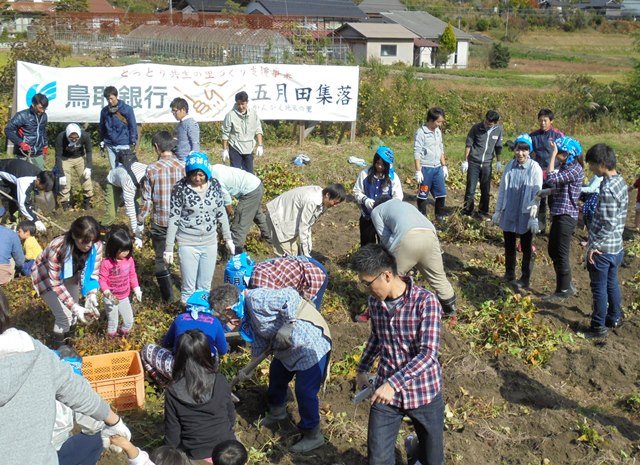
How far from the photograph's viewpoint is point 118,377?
555cm

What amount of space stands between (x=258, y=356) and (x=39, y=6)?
61.2 meters

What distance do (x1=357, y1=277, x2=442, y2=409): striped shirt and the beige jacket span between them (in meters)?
3.03

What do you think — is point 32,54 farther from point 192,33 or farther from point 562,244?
point 192,33

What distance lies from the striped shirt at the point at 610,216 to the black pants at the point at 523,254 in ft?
4.02

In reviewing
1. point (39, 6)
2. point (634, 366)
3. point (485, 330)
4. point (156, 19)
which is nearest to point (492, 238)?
point (485, 330)

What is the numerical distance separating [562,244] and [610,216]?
1.04m

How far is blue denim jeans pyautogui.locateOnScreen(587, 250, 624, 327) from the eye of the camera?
6.62m

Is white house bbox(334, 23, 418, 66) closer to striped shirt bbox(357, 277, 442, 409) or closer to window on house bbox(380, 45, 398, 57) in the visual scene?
window on house bbox(380, 45, 398, 57)

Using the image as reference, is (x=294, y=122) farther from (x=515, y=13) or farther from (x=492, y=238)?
(x=515, y=13)

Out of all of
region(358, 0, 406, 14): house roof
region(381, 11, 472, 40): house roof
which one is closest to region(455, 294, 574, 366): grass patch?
region(381, 11, 472, 40): house roof

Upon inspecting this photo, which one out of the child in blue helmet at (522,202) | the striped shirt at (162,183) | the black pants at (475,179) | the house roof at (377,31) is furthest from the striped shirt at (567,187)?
the house roof at (377,31)

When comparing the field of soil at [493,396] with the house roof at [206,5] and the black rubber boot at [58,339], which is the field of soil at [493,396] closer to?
the black rubber boot at [58,339]

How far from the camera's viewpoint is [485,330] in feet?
22.8

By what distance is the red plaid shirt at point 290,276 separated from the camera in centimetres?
525
